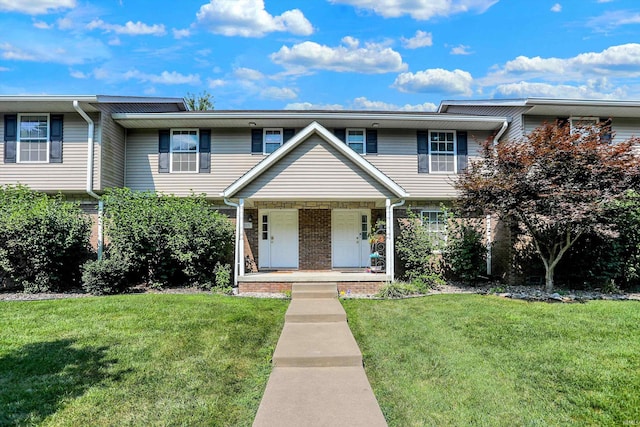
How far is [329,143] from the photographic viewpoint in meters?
10.3

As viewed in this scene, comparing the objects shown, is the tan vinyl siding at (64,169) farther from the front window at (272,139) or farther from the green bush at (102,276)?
the front window at (272,139)

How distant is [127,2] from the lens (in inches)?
452

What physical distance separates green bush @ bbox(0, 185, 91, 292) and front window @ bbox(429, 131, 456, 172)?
451 inches

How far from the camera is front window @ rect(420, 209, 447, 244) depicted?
11.9m

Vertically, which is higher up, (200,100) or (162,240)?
(200,100)

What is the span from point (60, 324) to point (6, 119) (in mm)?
8490

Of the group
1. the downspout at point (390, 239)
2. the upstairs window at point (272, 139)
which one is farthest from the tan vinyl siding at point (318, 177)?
the upstairs window at point (272, 139)

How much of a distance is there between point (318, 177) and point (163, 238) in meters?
4.90

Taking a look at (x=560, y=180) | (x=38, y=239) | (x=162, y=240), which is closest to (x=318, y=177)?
(x=162, y=240)

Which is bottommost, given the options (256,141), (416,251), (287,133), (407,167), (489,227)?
(416,251)

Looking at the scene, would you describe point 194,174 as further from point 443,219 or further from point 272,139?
point 443,219

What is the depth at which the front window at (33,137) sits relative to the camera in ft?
36.9

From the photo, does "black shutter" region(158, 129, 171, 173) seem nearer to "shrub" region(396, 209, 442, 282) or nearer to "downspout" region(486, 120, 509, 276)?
"shrub" region(396, 209, 442, 282)

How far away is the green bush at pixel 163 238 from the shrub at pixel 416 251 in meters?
5.75
